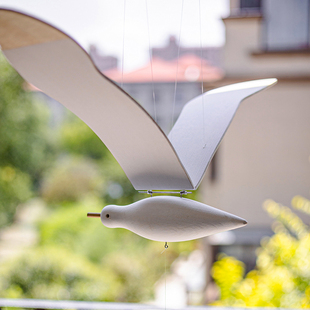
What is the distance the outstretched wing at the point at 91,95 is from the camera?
38 cm

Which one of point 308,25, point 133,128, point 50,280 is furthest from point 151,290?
point 133,128

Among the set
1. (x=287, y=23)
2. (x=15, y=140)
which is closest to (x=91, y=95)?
(x=287, y=23)

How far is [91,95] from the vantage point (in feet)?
1.47

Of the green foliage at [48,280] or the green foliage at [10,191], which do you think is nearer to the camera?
the green foliage at [48,280]

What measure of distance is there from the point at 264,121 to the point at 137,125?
2.57m

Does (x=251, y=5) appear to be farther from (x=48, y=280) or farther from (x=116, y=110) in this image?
(x=116, y=110)

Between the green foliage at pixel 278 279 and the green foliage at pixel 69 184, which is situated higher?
the green foliage at pixel 278 279

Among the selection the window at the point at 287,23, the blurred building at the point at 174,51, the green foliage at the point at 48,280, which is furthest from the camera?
the blurred building at the point at 174,51

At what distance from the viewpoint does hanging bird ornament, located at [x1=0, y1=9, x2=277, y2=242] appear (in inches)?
15.6

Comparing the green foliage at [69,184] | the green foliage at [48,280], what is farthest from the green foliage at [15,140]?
the green foliage at [48,280]

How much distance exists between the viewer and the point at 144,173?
1.86 ft

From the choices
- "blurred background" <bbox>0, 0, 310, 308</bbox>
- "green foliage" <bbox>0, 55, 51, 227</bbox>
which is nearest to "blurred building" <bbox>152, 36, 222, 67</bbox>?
"blurred background" <bbox>0, 0, 310, 308</bbox>

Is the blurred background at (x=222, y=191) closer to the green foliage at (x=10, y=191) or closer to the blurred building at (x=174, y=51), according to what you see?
the green foliage at (x=10, y=191)

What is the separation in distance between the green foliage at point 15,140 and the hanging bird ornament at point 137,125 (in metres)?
4.63
